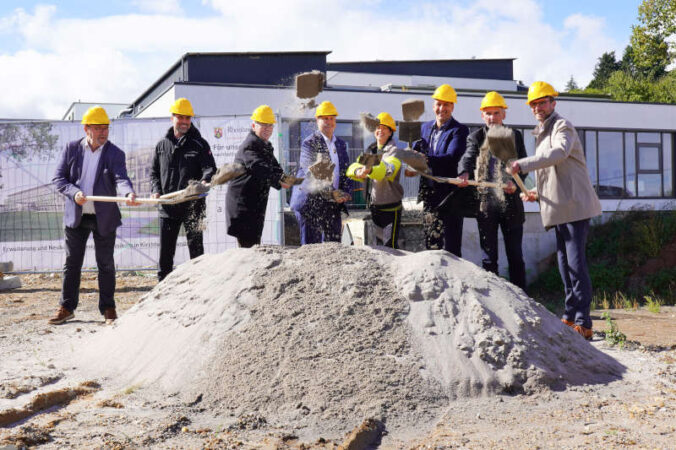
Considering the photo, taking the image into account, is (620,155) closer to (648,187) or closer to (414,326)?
(648,187)

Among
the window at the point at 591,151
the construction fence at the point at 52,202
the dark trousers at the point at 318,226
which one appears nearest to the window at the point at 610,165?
the window at the point at 591,151

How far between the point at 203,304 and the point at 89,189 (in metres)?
2.30

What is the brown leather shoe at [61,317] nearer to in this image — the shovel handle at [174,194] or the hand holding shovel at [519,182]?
the shovel handle at [174,194]

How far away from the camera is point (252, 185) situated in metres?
6.13

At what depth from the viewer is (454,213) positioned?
6.11 m

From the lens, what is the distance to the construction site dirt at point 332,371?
351 centimetres

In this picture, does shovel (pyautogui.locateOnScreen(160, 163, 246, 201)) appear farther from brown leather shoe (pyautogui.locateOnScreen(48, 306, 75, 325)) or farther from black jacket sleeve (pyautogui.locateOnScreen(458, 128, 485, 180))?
black jacket sleeve (pyautogui.locateOnScreen(458, 128, 485, 180))

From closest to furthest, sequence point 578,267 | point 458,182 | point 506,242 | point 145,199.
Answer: point 578,267
point 458,182
point 145,199
point 506,242

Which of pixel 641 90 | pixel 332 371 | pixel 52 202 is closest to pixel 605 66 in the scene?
pixel 641 90

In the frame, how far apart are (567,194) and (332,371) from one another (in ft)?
8.53

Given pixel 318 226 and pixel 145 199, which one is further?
pixel 318 226

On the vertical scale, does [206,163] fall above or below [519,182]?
above

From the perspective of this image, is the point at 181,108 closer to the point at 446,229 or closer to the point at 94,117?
the point at 94,117

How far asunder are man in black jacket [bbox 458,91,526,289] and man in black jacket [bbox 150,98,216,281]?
245 centimetres
